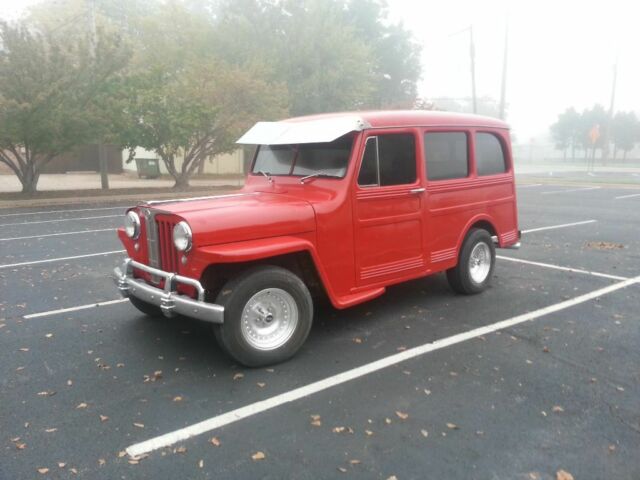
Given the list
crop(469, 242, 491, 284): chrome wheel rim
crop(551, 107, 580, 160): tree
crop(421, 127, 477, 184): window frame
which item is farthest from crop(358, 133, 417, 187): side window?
crop(551, 107, 580, 160): tree

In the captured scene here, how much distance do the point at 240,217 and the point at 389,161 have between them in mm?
1686

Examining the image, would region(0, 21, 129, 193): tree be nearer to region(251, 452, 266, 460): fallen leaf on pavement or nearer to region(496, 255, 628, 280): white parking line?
region(496, 255, 628, 280): white parking line

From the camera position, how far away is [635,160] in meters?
61.0

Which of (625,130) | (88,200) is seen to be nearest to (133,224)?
(88,200)

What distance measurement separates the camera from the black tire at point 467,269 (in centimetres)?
603

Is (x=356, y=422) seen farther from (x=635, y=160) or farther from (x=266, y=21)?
(x=635, y=160)

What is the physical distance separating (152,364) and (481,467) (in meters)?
2.74

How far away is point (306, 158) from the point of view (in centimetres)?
523

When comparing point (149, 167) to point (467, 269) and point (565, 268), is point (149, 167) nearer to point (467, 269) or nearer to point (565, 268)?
point (565, 268)

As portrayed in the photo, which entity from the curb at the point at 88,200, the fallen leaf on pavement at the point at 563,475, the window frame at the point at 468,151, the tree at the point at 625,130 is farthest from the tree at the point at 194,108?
the tree at the point at 625,130

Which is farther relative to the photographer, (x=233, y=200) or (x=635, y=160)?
(x=635, y=160)

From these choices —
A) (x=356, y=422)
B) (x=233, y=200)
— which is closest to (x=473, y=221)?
(x=233, y=200)

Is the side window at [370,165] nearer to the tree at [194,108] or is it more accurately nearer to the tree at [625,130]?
the tree at [194,108]

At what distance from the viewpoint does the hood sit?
4035 mm
